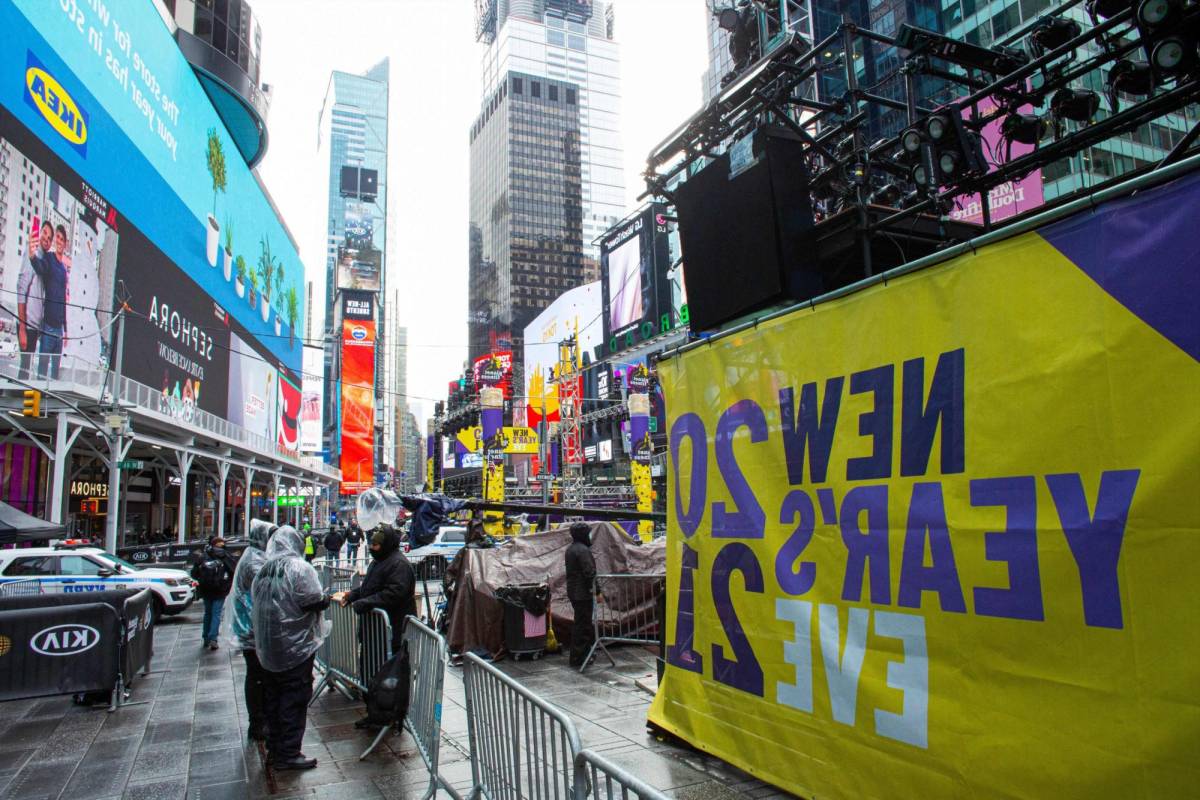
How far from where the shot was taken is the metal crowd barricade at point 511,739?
3.12 meters

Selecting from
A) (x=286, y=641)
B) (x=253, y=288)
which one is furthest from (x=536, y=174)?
(x=286, y=641)

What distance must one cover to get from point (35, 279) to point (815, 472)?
25.9 m

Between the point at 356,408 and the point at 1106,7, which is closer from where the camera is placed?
the point at 1106,7

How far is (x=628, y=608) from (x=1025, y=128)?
7.40 m

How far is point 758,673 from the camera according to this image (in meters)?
4.25

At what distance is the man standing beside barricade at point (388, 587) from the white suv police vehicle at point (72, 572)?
8.14 metres

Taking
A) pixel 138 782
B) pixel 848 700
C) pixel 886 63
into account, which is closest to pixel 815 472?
pixel 848 700

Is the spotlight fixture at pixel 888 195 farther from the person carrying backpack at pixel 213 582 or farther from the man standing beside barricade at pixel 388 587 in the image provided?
the person carrying backpack at pixel 213 582

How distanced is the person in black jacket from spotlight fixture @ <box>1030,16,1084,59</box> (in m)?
7.05

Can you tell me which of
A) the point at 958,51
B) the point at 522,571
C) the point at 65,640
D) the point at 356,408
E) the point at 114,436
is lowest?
the point at 65,640

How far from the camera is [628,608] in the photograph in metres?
9.66

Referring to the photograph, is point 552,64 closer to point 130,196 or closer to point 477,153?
point 477,153

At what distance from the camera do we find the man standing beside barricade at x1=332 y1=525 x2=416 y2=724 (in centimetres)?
621

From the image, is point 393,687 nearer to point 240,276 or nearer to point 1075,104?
point 1075,104
